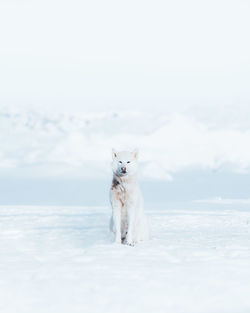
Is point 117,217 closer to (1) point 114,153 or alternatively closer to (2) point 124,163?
(2) point 124,163

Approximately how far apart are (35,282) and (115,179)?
2.09 meters

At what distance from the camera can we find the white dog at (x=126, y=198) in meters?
7.14

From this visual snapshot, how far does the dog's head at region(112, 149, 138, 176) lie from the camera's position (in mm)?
7090

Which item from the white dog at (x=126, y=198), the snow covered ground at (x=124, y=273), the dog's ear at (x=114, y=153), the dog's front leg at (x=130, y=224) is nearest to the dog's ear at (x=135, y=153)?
the white dog at (x=126, y=198)

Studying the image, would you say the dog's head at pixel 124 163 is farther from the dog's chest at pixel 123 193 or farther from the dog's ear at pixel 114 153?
the dog's chest at pixel 123 193

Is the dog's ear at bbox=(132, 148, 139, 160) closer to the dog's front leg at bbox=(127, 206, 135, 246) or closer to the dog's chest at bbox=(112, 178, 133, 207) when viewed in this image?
the dog's chest at bbox=(112, 178, 133, 207)

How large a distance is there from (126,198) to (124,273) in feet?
4.95

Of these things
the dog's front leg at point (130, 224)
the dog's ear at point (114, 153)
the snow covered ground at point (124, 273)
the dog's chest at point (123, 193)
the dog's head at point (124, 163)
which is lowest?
the snow covered ground at point (124, 273)

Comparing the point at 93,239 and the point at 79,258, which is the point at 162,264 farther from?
the point at 93,239

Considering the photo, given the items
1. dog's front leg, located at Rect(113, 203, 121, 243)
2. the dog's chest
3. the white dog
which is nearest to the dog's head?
the white dog

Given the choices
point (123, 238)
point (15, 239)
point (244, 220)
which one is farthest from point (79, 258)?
point (244, 220)

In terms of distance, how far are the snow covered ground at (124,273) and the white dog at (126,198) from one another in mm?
262

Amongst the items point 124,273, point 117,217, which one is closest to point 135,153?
point 117,217

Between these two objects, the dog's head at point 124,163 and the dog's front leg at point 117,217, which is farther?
the dog's front leg at point 117,217
